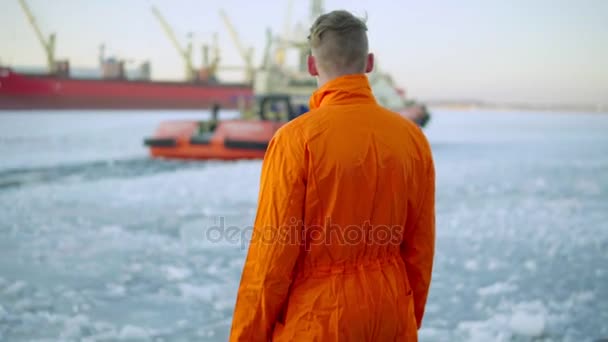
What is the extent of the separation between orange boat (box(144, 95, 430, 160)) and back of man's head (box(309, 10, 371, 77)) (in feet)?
28.7

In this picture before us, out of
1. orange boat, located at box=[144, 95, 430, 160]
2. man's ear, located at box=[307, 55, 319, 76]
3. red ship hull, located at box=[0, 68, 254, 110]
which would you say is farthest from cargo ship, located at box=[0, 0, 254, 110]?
man's ear, located at box=[307, 55, 319, 76]

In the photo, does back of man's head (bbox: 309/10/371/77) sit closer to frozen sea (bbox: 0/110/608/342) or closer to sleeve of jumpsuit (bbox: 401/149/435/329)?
sleeve of jumpsuit (bbox: 401/149/435/329)

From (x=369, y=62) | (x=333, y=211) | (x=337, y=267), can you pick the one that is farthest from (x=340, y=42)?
(x=337, y=267)

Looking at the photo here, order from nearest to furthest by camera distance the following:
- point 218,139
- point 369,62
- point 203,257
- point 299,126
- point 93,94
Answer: point 299,126
point 369,62
point 203,257
point 218,139
point 93,94

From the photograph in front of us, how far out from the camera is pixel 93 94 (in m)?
37.8

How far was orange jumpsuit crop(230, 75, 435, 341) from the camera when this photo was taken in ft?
3.67

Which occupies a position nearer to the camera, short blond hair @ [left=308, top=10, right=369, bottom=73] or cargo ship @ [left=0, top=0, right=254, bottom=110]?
short blond hair @ [left=308, top=10, right=369, bottom=73]

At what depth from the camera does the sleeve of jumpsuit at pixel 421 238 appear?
4.27 feet

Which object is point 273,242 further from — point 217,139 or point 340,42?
point 217,139

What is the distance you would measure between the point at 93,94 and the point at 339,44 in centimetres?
3979

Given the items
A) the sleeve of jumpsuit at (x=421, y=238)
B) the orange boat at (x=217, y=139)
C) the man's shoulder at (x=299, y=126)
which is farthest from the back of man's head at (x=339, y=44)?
the orange boat at (x=217, y=139)

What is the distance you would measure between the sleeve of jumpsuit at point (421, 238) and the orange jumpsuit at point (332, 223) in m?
0.08

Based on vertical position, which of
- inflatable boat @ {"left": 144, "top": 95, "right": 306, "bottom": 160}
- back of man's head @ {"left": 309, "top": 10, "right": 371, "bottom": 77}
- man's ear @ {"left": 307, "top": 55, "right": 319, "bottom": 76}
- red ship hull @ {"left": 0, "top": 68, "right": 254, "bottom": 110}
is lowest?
red ship hull @ {"left": 0, "top": 68, "right": 254, "bottom": 110}

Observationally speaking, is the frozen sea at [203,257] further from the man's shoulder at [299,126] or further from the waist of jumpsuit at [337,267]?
the man's shoulder at [299,126]
